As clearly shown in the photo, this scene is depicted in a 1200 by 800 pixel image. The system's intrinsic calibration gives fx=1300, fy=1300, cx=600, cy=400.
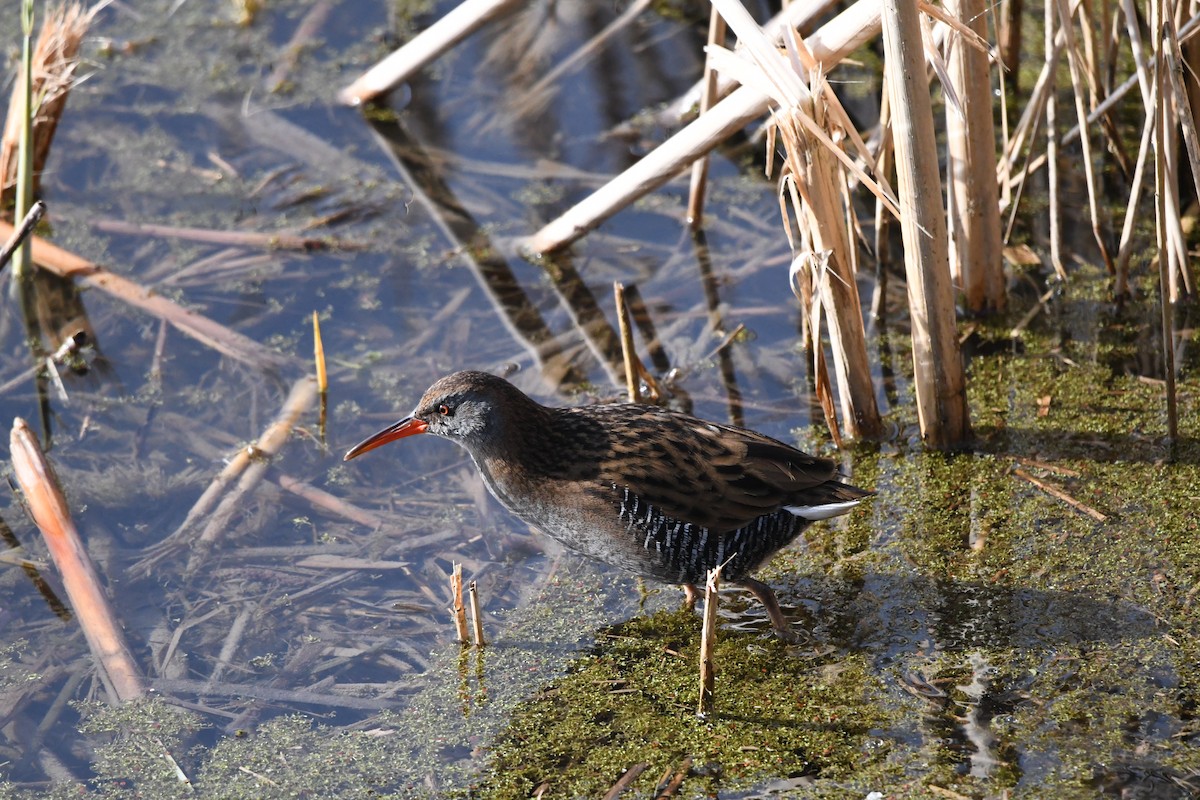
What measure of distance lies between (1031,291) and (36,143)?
4129 millimetres

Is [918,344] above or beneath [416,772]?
above

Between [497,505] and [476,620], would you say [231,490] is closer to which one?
[497,505]

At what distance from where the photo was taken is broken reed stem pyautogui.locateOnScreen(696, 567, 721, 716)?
314cm

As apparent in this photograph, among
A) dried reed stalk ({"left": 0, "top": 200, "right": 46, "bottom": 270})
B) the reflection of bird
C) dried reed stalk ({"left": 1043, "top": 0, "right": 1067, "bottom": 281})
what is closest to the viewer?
the reflection of bird

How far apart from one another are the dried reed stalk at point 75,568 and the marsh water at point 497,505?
2.6 inches

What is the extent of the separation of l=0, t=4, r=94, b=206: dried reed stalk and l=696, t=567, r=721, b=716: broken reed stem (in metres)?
3.53

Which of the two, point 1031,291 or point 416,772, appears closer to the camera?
point 416,772

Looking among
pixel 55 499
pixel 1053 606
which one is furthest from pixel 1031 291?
pixel 55 499

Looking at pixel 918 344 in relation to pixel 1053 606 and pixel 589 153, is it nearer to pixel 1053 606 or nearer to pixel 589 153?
pixel 1053 606

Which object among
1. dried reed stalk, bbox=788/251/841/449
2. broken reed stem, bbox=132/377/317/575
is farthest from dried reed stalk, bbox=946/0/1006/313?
broken reed stem, bbox=132/377/317/575

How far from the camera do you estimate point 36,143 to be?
551cm

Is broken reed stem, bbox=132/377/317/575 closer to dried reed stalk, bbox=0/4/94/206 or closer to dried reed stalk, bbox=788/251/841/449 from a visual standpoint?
dried reed stalk, bbox=0/4/94/206

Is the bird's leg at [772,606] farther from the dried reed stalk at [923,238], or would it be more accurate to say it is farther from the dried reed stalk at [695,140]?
the dried reed stalk at [695,140]

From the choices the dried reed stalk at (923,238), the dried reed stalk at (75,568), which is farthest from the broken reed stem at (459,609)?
the dried reed stalk at (923,238)
